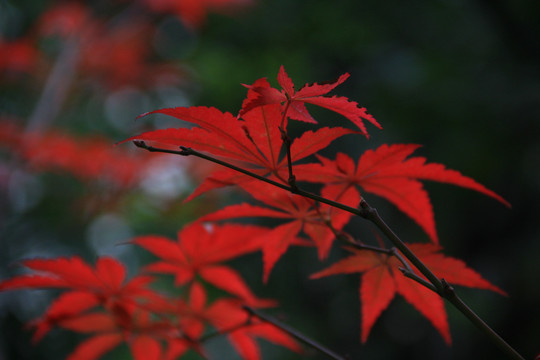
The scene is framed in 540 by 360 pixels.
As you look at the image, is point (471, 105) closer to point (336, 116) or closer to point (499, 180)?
point (499, 180)

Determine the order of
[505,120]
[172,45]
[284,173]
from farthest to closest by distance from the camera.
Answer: [172,45]
[505,120]
[284,173]

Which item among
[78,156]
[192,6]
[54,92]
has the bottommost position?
[78,156]

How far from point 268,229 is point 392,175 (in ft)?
0.55

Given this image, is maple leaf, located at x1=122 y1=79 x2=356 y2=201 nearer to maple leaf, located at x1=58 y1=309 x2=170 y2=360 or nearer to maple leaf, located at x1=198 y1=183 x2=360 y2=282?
maple leaf, located at x1=198 y1=183 x2=360 y2=282

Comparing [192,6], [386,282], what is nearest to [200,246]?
[386,282]

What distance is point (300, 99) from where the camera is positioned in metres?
0.35

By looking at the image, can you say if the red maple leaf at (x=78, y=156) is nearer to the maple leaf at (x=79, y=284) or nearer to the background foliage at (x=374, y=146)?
the background foliage at (x=374, y=146)

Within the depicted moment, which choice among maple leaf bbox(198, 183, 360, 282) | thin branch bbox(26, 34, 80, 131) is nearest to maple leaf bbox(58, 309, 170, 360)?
maple leaf bbox(198, 183, 360, 282)

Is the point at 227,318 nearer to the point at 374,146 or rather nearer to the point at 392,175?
the point at 392,175

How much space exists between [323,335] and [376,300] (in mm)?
1724

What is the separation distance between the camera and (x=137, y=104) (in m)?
3.21

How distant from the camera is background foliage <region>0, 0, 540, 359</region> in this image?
1.69 m

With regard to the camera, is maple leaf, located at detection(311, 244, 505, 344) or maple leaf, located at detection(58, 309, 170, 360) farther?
maple leaf, located at detection(58, 309, 170, 360)

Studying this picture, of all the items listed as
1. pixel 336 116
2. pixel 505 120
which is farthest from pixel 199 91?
pixel 505 120
